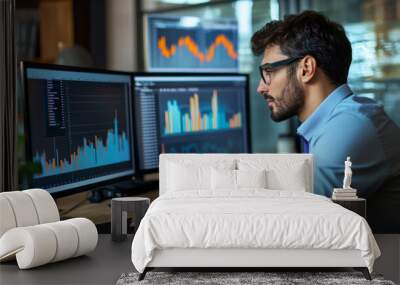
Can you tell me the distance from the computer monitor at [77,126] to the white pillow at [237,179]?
Result: 572mm

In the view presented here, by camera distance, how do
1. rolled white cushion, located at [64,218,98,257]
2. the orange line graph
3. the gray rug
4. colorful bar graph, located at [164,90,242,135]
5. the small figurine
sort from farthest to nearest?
the orange line graph, colorful bar graph, located at [164,90,242,135], the small figurine, rolled white cushion, located at [64,218,98,257], the gray rug

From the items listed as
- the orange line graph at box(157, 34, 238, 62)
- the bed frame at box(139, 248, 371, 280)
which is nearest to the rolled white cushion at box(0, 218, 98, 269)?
the bed frame at box(139, 248, 371, 280)

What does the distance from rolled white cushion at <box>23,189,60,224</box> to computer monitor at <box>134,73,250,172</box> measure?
0.92 m

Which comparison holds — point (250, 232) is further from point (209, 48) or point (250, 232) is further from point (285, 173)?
point (209, 48)

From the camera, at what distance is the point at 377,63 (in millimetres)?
6723

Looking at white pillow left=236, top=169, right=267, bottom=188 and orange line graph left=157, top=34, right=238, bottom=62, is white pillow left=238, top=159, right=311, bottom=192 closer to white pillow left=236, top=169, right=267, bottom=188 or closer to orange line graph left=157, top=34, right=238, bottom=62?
white pillow left=236, top=169, right=267, bottom=188

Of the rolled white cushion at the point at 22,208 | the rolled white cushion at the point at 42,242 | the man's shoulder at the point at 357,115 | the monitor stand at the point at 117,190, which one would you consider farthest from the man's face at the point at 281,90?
the rolled white cushion at the point at 22,208

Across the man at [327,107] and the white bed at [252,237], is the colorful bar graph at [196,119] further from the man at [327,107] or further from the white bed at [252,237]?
the white bed at [252,237]

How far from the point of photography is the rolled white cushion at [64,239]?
3.79 metres

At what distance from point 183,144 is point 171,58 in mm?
2896

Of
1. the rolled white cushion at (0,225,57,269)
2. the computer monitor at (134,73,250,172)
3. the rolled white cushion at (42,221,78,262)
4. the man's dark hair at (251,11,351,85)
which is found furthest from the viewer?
the computer monitor at (134,73,250,172)

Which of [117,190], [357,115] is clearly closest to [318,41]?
[357,115]

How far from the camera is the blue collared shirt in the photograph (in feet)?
14.7

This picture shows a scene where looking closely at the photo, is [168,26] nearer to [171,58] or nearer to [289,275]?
[171,58]
